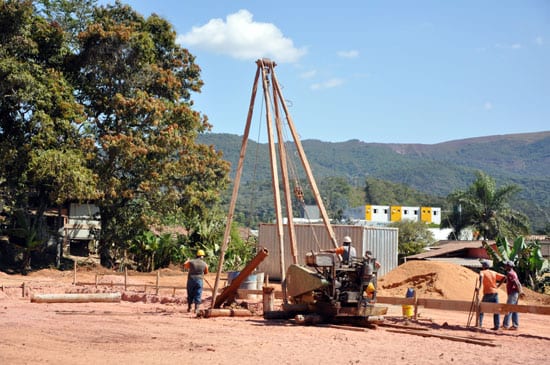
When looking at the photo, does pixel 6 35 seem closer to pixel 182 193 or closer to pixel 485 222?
pixel 182 193

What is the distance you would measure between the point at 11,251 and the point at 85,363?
27.8m

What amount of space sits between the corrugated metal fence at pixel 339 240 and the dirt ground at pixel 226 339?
12.3 meters

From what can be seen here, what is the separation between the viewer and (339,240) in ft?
107

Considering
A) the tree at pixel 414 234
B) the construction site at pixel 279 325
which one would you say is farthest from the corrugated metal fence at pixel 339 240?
the tree at pixel 414 234

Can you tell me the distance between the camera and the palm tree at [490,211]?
53.3 m

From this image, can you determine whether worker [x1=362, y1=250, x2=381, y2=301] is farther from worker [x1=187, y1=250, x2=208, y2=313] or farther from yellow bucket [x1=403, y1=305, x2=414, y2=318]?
worker [x1=187, y1=250, x2=208, y2=313]

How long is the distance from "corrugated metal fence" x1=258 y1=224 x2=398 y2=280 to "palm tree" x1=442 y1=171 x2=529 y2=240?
20605mm

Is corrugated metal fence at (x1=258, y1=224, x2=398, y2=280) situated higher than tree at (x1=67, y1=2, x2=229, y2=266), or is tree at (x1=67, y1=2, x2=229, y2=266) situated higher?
tree at (x1=67, y1=2, x2=229, y2=266)

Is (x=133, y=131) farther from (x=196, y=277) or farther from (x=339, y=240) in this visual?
(x=196, y=277)

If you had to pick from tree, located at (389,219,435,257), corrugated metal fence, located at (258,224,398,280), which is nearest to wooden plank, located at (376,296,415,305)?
corrugated metal fence, located at (258,224,398,280)

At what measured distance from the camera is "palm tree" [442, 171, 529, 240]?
53281mm

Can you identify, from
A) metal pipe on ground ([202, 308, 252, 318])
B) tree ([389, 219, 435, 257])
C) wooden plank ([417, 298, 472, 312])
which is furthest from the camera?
tree ([389, 219, 435, 257])

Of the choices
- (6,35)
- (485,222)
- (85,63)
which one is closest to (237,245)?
(85,63)

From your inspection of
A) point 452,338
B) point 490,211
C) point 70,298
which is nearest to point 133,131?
point 70,298
